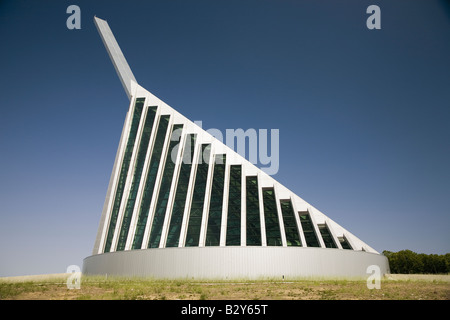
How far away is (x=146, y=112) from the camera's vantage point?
32.6 m

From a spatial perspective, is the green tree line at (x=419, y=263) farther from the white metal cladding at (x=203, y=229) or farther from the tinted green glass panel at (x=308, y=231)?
the tinted green glass panel at (x=308, y=231)

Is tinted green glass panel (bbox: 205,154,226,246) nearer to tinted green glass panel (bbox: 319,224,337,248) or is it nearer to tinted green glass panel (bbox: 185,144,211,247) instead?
tinted green glass panel (bbox: 185,144,211,247)

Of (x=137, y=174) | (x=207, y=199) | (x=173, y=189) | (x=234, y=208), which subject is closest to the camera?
(x=207, y=199)

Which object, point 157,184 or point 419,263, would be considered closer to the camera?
point 157,184

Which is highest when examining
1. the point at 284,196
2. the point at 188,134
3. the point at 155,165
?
the point at 188,134

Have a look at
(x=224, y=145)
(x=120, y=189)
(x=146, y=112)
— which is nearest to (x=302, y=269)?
(x=224, y=145)

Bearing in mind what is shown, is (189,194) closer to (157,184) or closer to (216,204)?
(216,204)

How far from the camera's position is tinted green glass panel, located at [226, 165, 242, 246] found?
24.9m

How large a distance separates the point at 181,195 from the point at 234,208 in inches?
188

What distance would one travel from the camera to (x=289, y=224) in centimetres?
2702

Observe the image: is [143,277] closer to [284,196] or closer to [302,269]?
[302,269]

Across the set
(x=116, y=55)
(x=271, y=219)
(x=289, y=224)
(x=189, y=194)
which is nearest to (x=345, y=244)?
(x=289, y=224)

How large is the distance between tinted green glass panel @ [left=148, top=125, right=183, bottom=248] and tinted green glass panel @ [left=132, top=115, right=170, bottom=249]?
2.95ft
